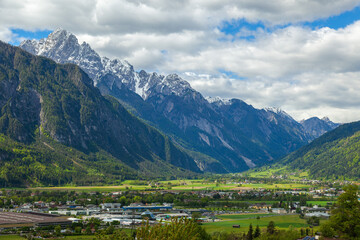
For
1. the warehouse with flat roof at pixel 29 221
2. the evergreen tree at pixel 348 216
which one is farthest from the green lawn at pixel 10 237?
the evergreen tree at pixel 348 216

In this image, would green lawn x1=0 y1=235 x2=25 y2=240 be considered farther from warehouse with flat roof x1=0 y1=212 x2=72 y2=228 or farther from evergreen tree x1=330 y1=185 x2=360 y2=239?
evergreen tree x1=330 y1=185 x2=360 y2=239

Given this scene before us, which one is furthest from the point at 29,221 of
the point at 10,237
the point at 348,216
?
the point at 348,216

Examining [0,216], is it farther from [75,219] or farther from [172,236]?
[172,236]

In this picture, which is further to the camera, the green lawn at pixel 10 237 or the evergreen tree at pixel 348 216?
the green lawn at pixel 10 237

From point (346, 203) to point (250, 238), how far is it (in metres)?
35.7

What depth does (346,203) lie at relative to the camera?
107688 millimetres

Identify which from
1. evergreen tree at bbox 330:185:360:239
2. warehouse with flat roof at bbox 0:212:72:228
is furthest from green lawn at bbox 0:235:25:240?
evergreen tree at bbox 330:185:360:239

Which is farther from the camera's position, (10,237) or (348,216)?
(10,237)

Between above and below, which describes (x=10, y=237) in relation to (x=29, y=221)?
below

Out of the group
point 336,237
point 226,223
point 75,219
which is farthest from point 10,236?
point 336,237

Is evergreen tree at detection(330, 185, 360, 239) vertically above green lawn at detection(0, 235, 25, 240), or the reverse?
evergreen tree at detection(330, 185, 360, 239)

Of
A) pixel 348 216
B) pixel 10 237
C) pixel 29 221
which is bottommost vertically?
pixel 10 237

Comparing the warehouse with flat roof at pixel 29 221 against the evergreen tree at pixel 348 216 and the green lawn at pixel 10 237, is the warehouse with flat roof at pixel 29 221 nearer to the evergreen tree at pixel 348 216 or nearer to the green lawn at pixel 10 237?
the green lawn at pixel 10 237

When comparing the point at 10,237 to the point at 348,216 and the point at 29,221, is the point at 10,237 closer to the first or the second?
the point at 29,221
